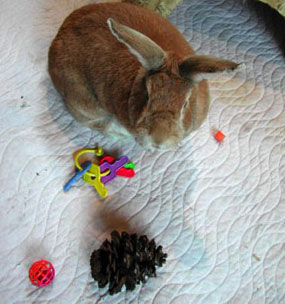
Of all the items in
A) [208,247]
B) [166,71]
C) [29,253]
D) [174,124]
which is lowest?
[29,253]

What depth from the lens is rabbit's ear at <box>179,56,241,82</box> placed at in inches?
35.7

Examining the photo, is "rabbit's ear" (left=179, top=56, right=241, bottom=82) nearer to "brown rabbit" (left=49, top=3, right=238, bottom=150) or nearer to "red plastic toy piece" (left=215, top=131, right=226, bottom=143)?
"brown rabbit" (left=49, top=3, right=238, bottom=150)

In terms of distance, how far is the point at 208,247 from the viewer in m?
1.45

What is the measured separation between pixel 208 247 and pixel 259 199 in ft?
1.10

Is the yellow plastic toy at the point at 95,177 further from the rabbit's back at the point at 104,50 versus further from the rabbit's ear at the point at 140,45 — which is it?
the rabbit's ear at the point at 140,45

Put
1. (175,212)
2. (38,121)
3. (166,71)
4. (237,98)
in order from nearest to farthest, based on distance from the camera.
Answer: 1. (166,71)
2. (175,212)
3. (38,121)
4. (237,98)

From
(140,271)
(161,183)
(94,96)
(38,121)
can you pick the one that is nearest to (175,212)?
(161,183)

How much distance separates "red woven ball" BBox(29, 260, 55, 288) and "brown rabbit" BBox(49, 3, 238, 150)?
630 millimetres

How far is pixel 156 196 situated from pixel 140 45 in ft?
2.45

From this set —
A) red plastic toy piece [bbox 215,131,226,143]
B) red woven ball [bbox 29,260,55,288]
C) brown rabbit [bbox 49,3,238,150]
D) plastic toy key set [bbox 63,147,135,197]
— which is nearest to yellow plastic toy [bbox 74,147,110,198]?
plastic toy key set [bbox 63,147,135,197]

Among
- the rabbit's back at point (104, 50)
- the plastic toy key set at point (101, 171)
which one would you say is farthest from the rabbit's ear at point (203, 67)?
the plastic toy key set at point (101, 171)

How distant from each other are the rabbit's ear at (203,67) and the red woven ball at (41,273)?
0.92 metres

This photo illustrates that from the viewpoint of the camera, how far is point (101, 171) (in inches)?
59.0

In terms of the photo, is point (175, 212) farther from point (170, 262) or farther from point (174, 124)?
point (174, 124)
